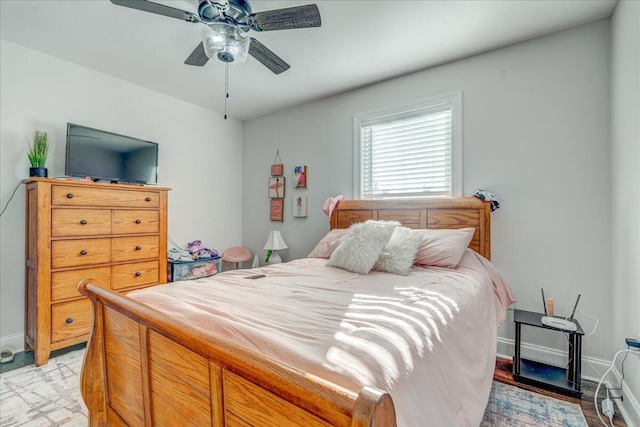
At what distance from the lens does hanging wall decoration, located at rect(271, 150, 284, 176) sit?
405 centimetres

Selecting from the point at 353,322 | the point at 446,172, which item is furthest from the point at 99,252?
the point at 446,172

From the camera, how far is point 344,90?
3.44m

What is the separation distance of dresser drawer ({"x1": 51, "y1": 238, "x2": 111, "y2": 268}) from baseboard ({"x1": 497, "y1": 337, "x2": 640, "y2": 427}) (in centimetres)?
351

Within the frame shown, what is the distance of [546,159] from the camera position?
2354mm

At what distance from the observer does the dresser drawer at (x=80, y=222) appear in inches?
92.9

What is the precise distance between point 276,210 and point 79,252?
2.17 m

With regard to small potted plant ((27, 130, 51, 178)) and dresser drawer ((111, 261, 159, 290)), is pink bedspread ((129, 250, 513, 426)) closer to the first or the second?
dresser drawer ((111, 261, 159, 290))

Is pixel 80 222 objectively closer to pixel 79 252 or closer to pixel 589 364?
pixel 79 252

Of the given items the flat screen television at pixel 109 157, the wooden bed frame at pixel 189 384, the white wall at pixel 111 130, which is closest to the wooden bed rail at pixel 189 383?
the wooden bed frame at pixel 189 384

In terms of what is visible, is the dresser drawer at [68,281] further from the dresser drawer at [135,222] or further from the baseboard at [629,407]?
the baseboard at [629,407]

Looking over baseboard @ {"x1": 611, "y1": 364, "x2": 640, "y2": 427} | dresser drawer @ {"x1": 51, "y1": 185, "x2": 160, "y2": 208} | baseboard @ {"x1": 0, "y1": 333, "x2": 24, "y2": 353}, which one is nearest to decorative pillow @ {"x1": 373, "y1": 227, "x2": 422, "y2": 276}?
baseboard @ {"x1": 611, "y1": 364, "x2": 640, "y2": 427}

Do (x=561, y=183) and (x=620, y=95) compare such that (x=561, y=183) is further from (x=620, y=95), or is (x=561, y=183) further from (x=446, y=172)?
(x=446, y=172)

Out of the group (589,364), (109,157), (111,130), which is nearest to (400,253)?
(589,364)

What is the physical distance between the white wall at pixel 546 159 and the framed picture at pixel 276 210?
2073 millimetres
